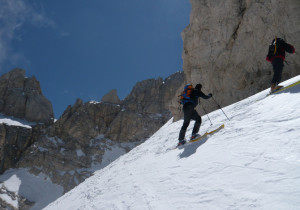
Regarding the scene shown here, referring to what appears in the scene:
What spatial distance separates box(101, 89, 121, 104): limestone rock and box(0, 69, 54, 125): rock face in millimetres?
22882

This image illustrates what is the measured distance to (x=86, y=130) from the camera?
92875mm

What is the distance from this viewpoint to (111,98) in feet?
340

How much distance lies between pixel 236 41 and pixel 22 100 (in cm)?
9748

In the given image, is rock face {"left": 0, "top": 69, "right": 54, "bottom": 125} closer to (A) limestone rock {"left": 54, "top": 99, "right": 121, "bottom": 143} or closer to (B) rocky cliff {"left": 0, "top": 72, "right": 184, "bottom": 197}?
(B) rocky cliff {"left": 0, "top": 72, "right": 184, "bottom": 197}

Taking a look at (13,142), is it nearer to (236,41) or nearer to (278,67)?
(236,41)

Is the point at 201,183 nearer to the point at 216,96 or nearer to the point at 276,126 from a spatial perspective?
the point at 276,126

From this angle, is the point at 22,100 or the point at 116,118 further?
the point at 22,100

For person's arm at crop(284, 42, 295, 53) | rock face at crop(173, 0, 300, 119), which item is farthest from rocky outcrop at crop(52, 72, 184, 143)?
person's arm at crop(284, 42, 295, 53)

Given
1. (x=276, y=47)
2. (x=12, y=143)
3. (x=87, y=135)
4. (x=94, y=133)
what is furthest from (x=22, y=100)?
(x=276, y=47)

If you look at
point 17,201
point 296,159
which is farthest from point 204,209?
point 17,201

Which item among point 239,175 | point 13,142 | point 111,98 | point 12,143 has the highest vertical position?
point 111,98

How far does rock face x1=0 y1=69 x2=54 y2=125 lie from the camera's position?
94312 millimetres

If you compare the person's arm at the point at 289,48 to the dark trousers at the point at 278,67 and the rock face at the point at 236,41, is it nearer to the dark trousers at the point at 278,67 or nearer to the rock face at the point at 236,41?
the dark trousers at the point at 278,67

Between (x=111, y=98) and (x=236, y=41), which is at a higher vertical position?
(x=111, y=98)
